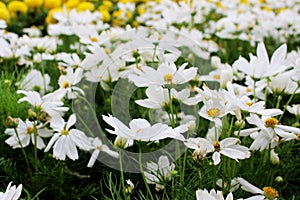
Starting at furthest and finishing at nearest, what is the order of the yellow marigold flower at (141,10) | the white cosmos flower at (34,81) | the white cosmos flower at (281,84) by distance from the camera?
the yellow marigold flower at (141,10) < the white cosmos flower at (34,81) < the white cosmos flower at (281,84)

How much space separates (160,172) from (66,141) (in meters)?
0.23

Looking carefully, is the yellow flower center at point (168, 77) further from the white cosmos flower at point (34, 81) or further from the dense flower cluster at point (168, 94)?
the white cosmos flower at point (34, 81)

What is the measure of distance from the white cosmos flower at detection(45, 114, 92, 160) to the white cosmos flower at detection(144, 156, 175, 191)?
165 mm

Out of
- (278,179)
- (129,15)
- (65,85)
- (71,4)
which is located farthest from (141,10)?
(278,179)

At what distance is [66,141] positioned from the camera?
103 centimetres

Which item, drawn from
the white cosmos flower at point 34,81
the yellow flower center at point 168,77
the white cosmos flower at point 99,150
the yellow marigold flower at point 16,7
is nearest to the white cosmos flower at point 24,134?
the white cosmos flower at point 99,150

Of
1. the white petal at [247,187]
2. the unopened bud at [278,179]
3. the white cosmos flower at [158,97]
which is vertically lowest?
the unopened bud at [278,179]

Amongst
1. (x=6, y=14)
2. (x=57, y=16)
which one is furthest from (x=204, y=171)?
(x=6, y=14)

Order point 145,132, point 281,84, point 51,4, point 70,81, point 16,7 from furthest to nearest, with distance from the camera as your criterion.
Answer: point 51,4 → point 16,7 → point 70,81 → point 281,84 → point 145,132

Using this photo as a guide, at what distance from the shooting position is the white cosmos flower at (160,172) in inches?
34.8

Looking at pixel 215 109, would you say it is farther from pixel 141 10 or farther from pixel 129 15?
pixel 141 10

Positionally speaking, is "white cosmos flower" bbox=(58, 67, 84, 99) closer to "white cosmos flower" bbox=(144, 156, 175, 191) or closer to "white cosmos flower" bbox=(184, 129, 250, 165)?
"white cosmos flower" bbox=(144, 156, 175, 191)

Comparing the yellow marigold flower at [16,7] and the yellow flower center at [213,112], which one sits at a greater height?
the yellow flower center at [213,112]

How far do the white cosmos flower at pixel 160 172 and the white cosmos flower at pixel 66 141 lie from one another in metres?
0.16
